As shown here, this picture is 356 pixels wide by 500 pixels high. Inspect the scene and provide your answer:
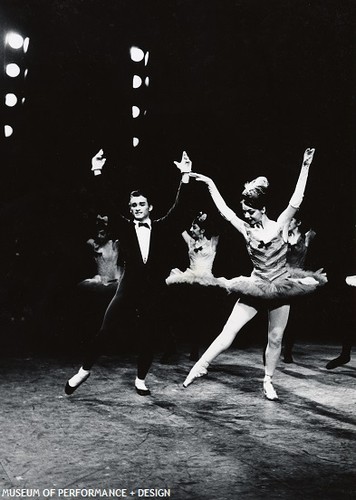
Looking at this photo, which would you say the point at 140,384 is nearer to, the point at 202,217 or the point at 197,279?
the point at 197,279

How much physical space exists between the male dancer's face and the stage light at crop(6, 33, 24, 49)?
4.03 m

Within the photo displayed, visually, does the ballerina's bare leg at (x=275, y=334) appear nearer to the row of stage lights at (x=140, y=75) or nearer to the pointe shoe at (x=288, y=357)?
the pointe shoe at (x=288, y=357)

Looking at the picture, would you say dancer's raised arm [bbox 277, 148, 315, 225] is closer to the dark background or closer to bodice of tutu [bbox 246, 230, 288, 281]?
bodice of tutu [bbox 246, 230, 288, 281]

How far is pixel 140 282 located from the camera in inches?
227

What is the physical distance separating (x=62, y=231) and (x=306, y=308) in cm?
454

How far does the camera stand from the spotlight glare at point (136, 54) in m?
8.65

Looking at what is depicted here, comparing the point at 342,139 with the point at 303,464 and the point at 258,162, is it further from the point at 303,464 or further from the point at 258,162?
the point at 303,464

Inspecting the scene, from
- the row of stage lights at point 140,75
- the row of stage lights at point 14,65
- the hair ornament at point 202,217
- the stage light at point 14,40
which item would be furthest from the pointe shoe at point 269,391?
the stage light at point 14,40

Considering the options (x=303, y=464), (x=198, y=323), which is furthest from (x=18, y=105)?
(x=303, y=464)

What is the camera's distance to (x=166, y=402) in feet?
18.0

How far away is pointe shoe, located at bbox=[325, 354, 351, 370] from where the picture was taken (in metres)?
7.00

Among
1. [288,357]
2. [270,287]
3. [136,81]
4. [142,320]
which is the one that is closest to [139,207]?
[142,320]

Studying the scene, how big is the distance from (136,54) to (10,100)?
1.93 meters

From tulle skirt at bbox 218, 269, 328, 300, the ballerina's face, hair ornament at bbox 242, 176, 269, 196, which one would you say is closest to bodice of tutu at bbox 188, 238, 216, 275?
tulle skirt at bbox 218, 269, 328, 300
